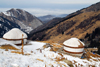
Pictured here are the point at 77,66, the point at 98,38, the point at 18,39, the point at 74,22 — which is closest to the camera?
the point at 77,66

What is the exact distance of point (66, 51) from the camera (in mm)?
19781

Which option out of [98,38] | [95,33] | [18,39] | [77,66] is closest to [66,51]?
[77,66]

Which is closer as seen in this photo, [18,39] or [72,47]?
[72,47]

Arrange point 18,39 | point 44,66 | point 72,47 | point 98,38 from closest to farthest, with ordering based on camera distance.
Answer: point 44,66, point 72,47, point 18,39, point 98,38

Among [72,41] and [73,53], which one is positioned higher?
[72,41]

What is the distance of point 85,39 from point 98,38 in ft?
28.5

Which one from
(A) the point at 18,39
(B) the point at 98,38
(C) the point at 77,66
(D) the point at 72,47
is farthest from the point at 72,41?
(B) the point at 98,38

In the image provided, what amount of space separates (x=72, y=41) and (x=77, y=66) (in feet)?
30.9

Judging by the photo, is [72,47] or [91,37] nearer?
[72,47]

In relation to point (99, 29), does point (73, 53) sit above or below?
below

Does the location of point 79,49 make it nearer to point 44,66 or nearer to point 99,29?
point 44,66

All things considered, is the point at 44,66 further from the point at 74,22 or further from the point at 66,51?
the point at 74,22

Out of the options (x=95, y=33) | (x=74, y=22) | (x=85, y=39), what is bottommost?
(x=85, y=39)

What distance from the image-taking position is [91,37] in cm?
6562
